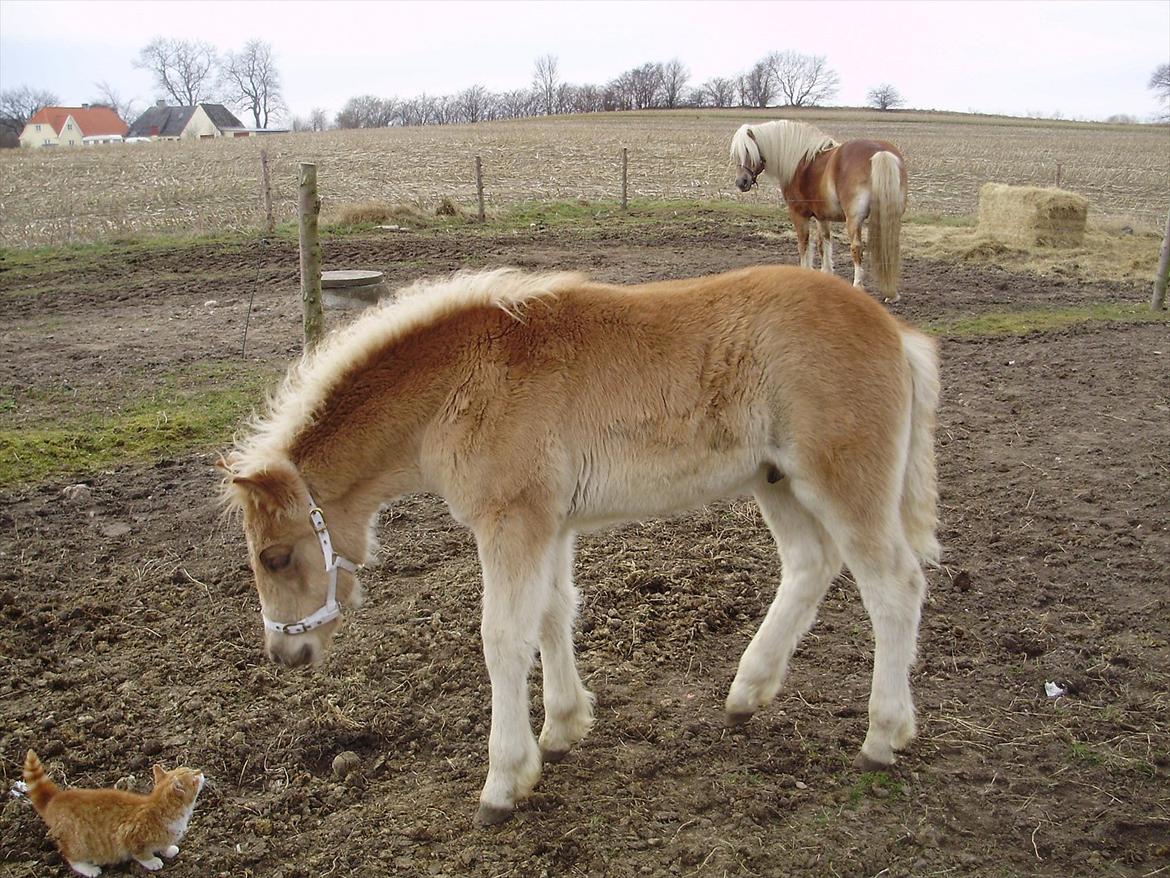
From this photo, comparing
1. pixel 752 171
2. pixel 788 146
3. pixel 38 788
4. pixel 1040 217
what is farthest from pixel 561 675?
pixel 1040 217

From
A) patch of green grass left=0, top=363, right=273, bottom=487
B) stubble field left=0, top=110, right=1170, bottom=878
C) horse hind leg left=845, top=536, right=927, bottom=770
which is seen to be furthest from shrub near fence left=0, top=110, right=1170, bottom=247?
horse hind leg left=845, top=536, right=927, bottom=770

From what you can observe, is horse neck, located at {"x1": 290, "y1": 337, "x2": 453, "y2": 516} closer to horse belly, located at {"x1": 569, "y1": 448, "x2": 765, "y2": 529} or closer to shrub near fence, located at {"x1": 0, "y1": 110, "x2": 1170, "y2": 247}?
horse belly, located at {"x1": 569, "y1": 448, "x2": 765, "y2": 529}

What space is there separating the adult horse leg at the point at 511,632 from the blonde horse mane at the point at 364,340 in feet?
2.62

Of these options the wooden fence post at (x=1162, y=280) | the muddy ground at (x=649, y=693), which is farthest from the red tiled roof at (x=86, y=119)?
the wooden fence post at (x=1162, y=280)

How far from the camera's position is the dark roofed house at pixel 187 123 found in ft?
282

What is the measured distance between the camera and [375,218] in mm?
17656

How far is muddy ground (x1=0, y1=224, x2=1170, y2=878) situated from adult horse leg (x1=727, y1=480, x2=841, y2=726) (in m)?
0.21

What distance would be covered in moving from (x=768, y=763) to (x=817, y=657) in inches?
34.0

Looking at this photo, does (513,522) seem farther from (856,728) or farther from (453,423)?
(856,728)

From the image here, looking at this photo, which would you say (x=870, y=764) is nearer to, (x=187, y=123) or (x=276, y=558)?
(x=276, y=558)

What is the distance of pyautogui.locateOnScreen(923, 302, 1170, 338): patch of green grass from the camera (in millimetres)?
9789

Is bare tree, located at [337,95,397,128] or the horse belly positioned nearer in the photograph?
the horse belly

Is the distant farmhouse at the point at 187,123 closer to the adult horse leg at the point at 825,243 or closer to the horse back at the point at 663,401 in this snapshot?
the adult horse leg at the point at 825,243

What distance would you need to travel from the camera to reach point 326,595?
3318 mm
